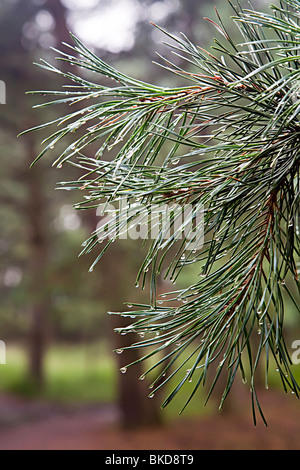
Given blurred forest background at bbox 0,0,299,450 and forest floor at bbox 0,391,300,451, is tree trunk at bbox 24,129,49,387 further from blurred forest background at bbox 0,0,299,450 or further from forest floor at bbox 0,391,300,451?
forest floor at bbox 0,391,300,451

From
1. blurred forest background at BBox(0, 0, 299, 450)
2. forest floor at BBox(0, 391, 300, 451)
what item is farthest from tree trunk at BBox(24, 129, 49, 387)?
forest floor at BBox(0, 391, 300, 451)

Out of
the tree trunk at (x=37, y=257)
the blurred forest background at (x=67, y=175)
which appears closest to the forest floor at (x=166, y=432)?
the blurred forest background at (x=67, y=175)

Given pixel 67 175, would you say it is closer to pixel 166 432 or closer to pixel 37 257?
pixel 37 257

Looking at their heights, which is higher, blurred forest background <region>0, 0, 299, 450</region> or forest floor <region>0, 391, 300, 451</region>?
blurred forest background <region>0, 0, 299, 450</region>

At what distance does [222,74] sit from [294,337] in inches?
382

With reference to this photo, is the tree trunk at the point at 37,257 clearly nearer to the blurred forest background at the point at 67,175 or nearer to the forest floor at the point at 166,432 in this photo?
the blurred forest background at the point at 67,175

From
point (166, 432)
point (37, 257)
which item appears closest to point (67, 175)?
point (37, 257)

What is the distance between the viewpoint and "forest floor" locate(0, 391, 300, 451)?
18.3ft

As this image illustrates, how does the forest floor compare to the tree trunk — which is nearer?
the forest floor

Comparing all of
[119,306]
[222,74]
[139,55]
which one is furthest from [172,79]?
[222,74]

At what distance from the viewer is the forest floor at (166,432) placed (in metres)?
5.57

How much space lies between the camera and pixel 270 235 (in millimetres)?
930

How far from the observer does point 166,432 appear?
591cm
